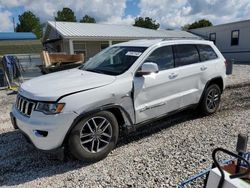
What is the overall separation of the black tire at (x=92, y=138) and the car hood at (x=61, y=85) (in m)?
0.46

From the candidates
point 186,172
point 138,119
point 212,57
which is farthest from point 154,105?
point 212,57

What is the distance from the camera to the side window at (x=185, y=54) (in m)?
4.85

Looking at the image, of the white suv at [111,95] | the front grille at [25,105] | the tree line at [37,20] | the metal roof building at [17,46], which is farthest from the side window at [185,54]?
the tree line at [37,20]

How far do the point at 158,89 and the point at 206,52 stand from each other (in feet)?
6.36

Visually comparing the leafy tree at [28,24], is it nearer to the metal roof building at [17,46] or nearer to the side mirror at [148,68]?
the metal roof building at [17,46]

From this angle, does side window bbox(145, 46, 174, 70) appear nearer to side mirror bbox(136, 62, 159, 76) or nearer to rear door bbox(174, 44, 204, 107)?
rear door bbox(174, 44, 204, 107)

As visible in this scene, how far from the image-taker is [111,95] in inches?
145

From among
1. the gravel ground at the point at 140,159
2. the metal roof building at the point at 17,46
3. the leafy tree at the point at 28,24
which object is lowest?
the gravel ground at the point at 140,159

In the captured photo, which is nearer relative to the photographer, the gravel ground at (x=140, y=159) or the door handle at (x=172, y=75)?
the gravel ground at (x=140, y=159)

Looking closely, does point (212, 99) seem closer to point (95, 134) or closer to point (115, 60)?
point (115, 60)

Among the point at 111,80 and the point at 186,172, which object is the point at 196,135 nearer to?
the point at 186,172

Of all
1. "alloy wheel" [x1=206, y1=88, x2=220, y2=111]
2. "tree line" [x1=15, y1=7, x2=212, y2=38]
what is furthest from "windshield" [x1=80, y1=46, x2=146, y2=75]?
"tree line" [x1=15, y1=7, x2=212, y2=38]

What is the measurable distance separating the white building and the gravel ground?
22.2m

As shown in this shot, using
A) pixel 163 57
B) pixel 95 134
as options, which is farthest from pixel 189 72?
pixel 95 134
